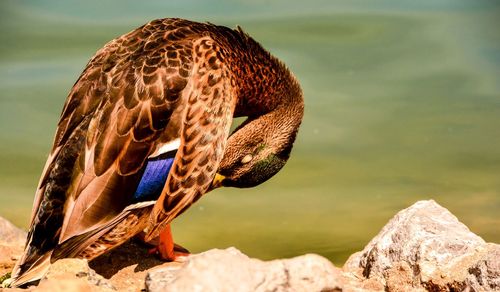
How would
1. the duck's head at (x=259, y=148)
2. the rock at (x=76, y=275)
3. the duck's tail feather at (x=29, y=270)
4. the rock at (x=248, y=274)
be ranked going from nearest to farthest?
1. the rock at (x=248, y=274)
2. the rock at (x=76, y=275)
3. the duck's tail feather at (x=29, y=270)
4. the duck's head at (x=259, y=148)

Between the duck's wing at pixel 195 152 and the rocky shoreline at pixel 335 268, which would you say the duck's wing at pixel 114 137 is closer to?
the duck's wing at pixel 195 152

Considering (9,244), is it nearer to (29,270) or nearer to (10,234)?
(10,234)

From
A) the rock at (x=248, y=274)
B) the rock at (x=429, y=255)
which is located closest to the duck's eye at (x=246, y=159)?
the rock at (x=429, y=255)

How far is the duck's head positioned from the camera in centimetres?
816

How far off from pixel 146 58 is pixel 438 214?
2423mm

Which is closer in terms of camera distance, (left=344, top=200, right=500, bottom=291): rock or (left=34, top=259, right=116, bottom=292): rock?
(left=34, top=259, right=116, bottom=292): rock

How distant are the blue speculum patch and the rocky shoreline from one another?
1.74ft

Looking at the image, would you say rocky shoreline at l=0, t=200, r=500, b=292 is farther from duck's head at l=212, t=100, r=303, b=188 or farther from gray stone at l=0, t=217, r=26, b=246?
duck's head at l=212, t=100, r=303, b=188

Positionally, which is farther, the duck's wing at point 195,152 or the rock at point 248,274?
the duck's wing at point 195,152

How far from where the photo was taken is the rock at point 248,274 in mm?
4922

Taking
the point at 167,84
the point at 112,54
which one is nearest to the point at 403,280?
the point at 167,84

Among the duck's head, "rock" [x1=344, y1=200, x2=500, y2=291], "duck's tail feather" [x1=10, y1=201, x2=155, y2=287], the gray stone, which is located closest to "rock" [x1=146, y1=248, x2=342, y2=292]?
"rock" [x1=344, y1=200, x2=500, y2=291]

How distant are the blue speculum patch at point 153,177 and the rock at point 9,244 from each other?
4.90 feet

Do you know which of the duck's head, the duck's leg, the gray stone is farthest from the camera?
the gray stone
